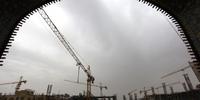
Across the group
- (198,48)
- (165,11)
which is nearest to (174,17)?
(165,11)

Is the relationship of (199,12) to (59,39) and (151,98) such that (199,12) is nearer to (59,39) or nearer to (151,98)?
(151,98)

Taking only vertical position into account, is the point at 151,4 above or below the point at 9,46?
above

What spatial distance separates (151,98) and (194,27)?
7037 cm

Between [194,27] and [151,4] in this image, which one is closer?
[194,27]

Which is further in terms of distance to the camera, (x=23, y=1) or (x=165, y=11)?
(x=165, y=11)

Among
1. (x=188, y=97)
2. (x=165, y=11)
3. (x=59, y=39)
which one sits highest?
(x=59, y=39)

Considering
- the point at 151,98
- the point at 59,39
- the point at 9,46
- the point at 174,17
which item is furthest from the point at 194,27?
the point at 59,39

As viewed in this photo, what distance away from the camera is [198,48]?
8.48 metres

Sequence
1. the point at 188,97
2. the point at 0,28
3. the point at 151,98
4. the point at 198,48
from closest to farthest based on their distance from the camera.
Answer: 1. the point at 0,28
2. the point at 198,48
3. the point at 188,97
4. the point at 151,98

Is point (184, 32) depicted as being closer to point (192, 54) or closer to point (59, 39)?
point (192, 54)

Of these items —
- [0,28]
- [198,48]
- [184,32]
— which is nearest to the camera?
[0,28]

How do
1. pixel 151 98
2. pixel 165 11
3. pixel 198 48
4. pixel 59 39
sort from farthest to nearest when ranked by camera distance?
pixel 59 39, pixel 151 98, pixel 165 11, pixel 198 48

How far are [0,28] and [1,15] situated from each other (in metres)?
0.66

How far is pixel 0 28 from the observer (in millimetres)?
7957
